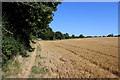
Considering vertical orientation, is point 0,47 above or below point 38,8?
below

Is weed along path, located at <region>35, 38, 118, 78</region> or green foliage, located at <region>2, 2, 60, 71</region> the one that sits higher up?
green foliage, located at <region>2, 2, 60, 71</region>

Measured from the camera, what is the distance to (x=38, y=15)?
6457mm

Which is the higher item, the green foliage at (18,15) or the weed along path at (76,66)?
the green foliage at (18,15)

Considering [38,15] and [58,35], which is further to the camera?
[58,35]

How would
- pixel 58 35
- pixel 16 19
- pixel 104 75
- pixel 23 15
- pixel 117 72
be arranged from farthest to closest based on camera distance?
pixel 58 35, pixel 16 19, pixel 23 15, pixel 117 72, pixel 104 75

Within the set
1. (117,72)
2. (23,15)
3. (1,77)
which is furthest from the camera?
(23,15)

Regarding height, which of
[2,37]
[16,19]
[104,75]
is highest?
[16,19]

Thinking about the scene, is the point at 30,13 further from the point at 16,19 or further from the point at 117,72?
the point at 117,72

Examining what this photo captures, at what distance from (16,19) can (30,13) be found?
181cm

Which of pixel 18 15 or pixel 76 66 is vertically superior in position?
pixel 18 15

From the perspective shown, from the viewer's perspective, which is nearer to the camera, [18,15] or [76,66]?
[76,66]

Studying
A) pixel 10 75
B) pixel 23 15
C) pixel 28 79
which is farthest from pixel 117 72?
pixel 23 15

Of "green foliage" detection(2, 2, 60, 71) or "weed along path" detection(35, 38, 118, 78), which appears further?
"green foliage" detection(2, 2, 60, 71)

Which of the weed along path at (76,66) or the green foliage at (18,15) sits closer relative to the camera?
the weed along path at (76,66)
